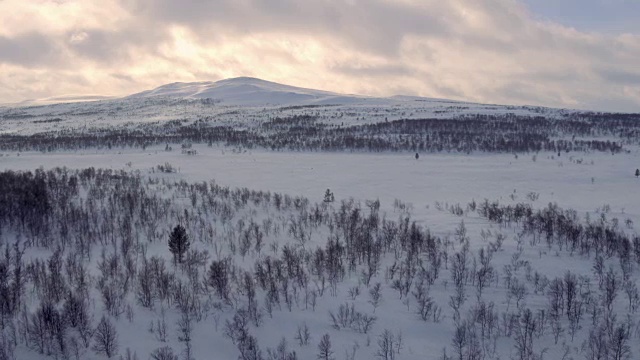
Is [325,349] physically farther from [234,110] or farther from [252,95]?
[252,95]

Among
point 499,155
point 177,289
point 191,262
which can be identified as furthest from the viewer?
point 499,155

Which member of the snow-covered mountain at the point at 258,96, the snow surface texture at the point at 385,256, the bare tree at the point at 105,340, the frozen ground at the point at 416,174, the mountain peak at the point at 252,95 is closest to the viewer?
the bare tree at the point at 105,340

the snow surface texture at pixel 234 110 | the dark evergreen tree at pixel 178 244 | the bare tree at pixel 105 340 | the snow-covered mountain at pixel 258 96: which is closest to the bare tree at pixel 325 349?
the bare tree at pixel 105 340

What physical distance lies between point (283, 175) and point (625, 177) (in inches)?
771

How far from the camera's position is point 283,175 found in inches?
1032

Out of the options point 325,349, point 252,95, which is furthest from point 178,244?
point 252,95

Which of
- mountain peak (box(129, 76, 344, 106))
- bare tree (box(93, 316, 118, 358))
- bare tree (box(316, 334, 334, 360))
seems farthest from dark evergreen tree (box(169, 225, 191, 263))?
mountain peak (box(129, 76, 344, 106))

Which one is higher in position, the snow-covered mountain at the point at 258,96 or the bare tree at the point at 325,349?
the snow-covered mountain at the point at 258,96

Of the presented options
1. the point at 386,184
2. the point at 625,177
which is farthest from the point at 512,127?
the point at 386,184

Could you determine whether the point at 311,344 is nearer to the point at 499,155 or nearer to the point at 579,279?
the point at 579,279

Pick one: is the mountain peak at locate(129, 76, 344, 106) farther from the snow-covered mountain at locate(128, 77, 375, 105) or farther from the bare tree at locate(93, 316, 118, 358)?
the bare tree at locate(93, 316, 118, 358)

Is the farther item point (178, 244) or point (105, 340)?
point (178, 244)

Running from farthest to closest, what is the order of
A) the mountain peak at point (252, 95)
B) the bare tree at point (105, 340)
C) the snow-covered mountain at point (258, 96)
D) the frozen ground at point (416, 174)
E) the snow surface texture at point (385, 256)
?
the mountain peak at point (252, 95), the snow-covered mountain at point (258, 96), the frozen ground at point (416, 174), the snow surface texture at point (385, 256), the bare tree at point (105, 340)

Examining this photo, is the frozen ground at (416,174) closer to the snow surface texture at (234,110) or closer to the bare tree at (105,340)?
the bare tree at (105,340)
